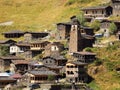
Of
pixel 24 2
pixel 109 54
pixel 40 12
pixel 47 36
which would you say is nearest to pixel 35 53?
pixel 47 36

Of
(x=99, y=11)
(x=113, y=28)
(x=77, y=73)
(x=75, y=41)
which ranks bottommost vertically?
(x=77, y=73)

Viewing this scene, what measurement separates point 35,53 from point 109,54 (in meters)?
18.8

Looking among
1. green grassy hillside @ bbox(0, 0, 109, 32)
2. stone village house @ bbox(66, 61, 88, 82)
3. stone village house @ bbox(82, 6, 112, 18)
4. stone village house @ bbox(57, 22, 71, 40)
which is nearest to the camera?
stone village house @ bbox(66, 61, 88, 82)

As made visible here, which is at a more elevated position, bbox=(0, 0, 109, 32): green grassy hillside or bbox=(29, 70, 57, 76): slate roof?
bbox=(0, 0, 109, 32): green grassy hillside

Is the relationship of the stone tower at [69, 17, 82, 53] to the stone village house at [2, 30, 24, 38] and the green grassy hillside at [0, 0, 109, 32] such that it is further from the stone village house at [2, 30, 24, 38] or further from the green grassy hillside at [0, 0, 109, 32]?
the green grassy hillside at [0, 0, 109, 32]

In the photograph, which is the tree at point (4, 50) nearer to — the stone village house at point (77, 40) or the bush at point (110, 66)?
the stone village house at point (77, 40)

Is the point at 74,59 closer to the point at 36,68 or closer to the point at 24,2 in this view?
the point at 36,68

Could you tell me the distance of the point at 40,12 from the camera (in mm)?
159750

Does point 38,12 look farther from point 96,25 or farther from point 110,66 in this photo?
point 110,66

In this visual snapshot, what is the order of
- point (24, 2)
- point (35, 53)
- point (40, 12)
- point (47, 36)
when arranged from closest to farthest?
1. point (35, 53)
2. point (47, 36)
3. point (40, 12)
4. point (24, 2)

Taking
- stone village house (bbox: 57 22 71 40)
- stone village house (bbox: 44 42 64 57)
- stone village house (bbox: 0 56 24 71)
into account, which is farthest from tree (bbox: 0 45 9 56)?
stone village house (bbox: 44 42 64 57)

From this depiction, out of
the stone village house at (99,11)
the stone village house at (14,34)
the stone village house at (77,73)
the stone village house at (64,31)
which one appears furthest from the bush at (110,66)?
the stone village house at (14,34)

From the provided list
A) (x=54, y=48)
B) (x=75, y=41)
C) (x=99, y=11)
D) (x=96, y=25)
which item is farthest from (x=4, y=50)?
(x=99, y=11)

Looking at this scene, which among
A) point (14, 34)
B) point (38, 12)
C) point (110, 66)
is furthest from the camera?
point (38, 12)
